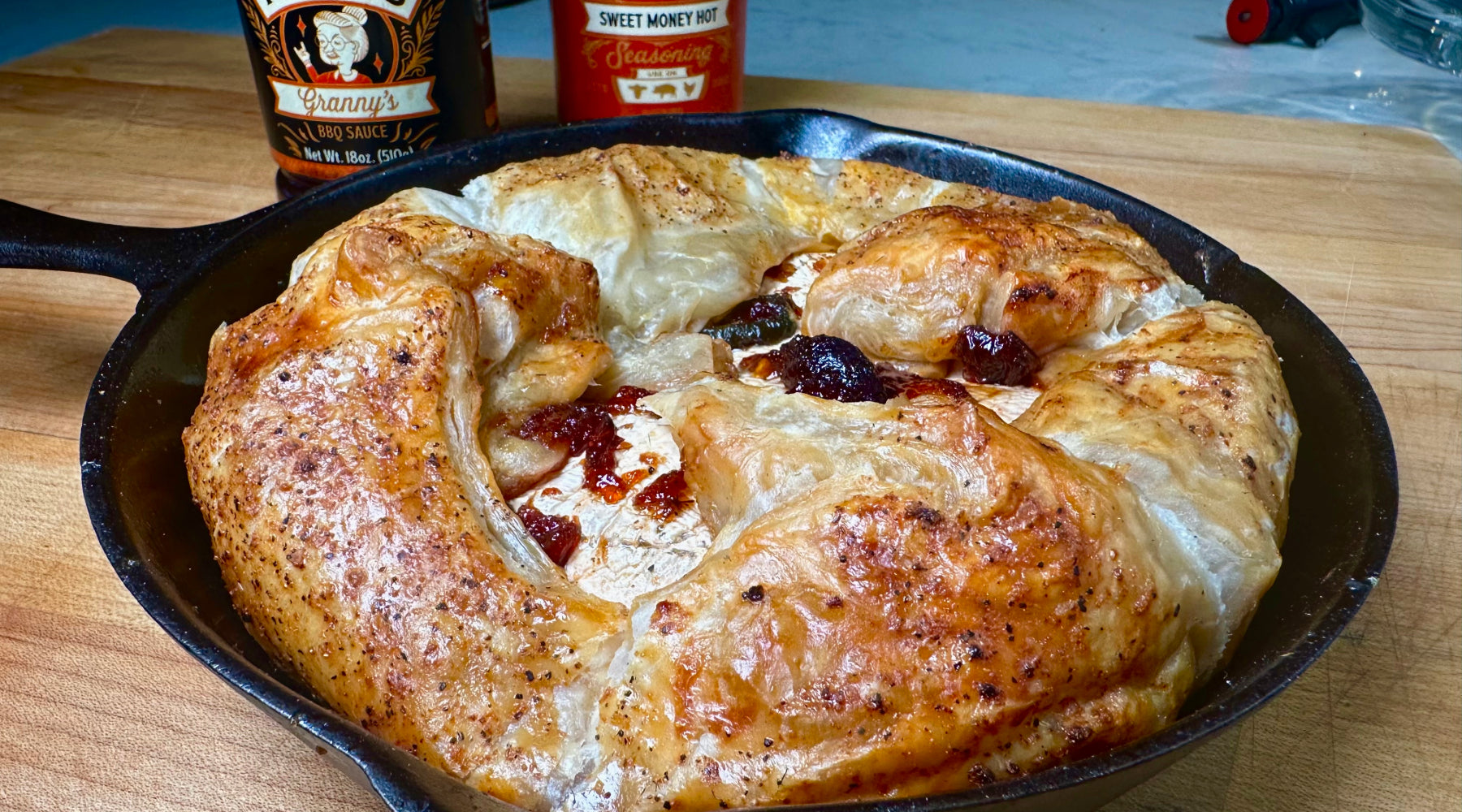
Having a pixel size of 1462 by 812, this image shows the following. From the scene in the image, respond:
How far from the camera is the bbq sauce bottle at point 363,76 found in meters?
2.61

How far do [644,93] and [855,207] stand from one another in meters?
0.95

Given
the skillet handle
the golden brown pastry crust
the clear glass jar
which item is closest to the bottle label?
the skillet handle

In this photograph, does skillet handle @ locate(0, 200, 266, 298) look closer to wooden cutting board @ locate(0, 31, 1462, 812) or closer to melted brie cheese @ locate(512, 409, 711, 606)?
wooden cutting board @ locate(0, 31, 1462, 812)

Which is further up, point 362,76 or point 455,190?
point 362,76

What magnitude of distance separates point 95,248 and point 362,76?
2.64ft

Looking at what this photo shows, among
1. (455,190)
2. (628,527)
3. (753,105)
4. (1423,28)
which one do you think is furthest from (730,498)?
(1423,28)

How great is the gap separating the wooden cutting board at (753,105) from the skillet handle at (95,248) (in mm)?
478

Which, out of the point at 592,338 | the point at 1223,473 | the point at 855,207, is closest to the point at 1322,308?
Answer: the point at 855,207

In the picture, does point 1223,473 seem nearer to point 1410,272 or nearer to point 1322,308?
point 1322,308

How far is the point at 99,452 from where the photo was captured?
1722mm

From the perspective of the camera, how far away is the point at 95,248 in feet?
7.12

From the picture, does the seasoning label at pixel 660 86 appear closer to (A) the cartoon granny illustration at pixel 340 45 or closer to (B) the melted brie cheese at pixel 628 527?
(A) the cartoon granny illustration at pixel 340 45

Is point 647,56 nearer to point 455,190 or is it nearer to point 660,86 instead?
point 660,86

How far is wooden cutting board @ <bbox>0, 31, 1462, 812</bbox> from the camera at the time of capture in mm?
1819
